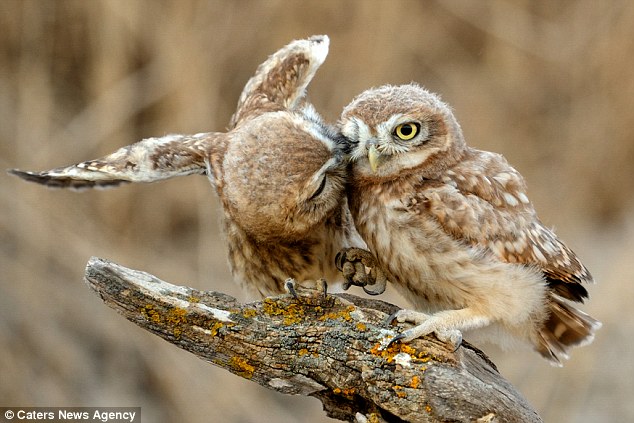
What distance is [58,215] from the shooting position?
648 cm

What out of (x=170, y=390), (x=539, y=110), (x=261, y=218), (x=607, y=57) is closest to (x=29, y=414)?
(x=170, y=390)

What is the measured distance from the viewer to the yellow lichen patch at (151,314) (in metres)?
2.91

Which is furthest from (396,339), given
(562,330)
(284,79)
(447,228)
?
(284,79)

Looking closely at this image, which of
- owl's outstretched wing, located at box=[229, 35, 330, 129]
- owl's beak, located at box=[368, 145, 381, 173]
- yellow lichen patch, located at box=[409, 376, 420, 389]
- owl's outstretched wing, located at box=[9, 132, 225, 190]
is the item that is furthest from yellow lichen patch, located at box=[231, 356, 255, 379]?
owl's outstretched wing, located at box=[229, 35, 330, 129]

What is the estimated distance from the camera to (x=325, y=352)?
295 cm

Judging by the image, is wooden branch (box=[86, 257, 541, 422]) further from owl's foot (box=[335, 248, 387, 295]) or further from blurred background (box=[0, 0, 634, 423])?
blurred background (box=[0, 0, 634, 423])

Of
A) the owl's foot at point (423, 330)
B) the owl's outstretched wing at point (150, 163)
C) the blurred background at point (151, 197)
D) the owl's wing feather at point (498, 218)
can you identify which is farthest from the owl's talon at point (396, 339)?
the blurred background at point (151, 197)

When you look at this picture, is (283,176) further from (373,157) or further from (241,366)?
(241,366)

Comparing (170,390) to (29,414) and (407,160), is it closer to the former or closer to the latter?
(29,414)

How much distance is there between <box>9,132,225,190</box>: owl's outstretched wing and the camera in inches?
141

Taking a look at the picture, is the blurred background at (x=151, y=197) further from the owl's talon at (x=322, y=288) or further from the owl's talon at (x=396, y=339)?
the owl's talon at (x=396, y=339)

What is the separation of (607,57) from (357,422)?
5681 millimetres

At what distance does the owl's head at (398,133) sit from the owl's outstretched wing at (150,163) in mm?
656

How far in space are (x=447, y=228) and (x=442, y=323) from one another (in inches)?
13.7
